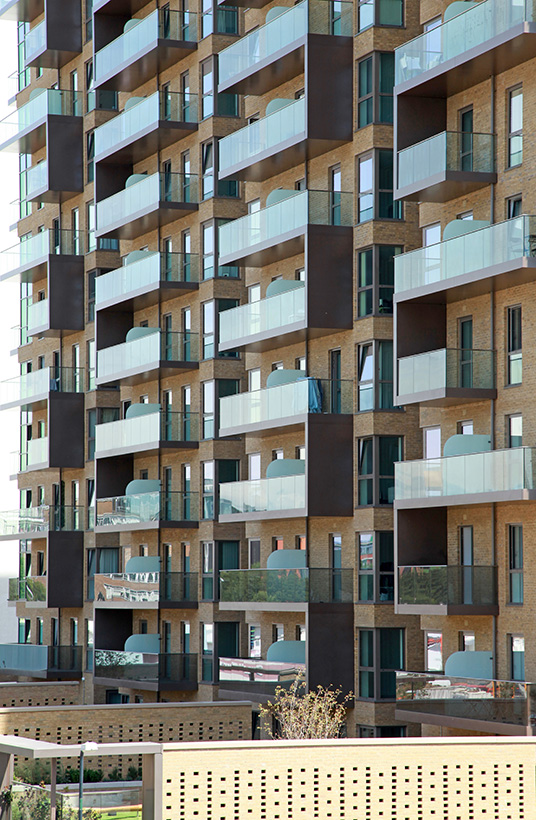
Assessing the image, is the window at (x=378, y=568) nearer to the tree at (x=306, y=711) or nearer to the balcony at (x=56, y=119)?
the tree at (x=306, y=711)

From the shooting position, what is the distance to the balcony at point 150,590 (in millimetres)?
51625

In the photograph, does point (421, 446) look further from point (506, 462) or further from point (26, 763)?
point (26, 763)

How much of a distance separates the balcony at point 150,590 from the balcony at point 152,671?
174 centimetres

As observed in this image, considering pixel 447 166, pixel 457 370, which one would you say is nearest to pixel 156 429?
pixel 457 370

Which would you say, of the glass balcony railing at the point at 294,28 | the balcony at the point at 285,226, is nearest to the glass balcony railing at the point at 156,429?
the balcony at the point at 285,226

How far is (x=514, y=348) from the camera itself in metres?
36.9

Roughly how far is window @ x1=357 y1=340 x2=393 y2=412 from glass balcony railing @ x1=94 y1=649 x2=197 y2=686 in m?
12.7

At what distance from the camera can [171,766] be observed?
26.6 m

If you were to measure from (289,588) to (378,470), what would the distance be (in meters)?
4.39

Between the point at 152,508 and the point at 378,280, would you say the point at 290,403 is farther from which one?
the point at 152,508

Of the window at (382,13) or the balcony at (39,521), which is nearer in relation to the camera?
the window at (382,13)

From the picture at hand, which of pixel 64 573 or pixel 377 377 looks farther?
pixel 64 573

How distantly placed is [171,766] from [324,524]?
1813cm

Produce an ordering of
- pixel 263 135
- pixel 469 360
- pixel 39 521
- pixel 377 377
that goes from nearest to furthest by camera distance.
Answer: pixel 469 360, pixel 377 377, pixel 263 135, pixel 39 521
